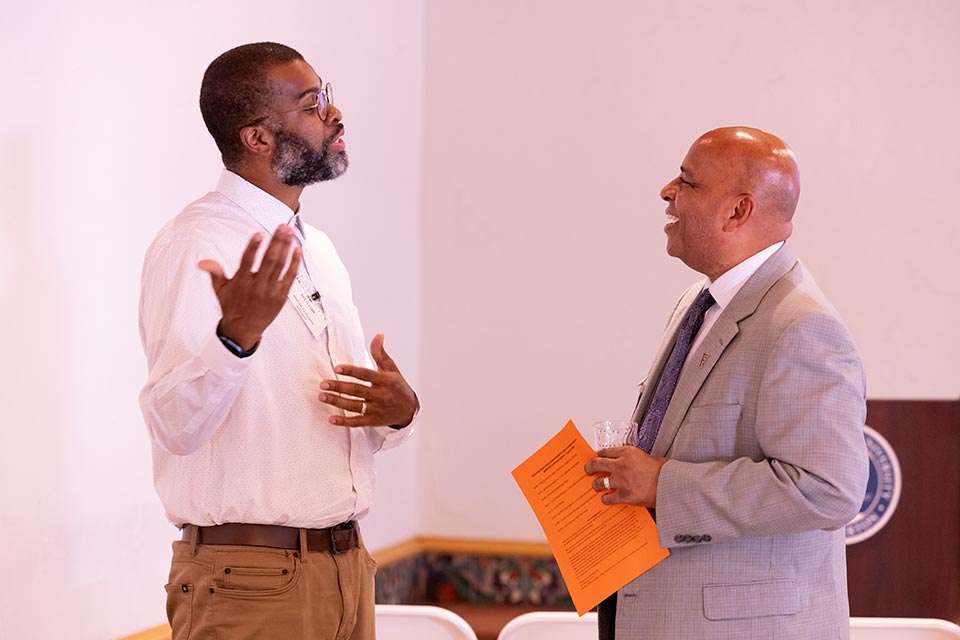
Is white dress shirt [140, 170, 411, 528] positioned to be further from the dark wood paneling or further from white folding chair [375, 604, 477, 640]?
the dark wood paneling

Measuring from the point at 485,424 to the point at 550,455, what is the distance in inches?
114

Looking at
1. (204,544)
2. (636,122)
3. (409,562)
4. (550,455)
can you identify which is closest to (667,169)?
(636,122)

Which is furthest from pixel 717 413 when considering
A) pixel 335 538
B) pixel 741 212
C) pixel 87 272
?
pixel 87 272

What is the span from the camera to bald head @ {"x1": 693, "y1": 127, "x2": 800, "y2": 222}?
8.90 ft

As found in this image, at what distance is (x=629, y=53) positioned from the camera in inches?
215

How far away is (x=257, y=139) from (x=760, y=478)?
1.43 metres

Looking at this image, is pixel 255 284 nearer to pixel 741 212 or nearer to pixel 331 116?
pixel 331 116

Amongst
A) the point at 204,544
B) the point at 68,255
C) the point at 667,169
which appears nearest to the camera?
the point at 204,544

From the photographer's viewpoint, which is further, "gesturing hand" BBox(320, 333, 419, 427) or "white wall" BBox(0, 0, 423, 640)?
"white wall" BBox(0, 0, 423, 640)

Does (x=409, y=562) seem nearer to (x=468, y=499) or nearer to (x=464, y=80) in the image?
(x=468, y=499)

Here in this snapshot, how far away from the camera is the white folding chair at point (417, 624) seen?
3262 millimetres

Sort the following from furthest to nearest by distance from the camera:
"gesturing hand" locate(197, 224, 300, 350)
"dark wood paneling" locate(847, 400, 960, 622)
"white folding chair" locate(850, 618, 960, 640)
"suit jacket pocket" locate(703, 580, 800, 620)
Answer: "dark wood paneling" locate(847, 400, 960, 622) → "white folding chair" locate(850, 618, 960, 640) → "suit jacket pocket" locate(703, 580, 800, 620) → "gesturing hand" locate(197, 224, 300, 350)

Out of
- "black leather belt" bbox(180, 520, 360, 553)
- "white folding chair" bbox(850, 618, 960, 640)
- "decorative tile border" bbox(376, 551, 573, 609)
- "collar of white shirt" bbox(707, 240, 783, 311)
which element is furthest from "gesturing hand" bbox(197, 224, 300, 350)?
"decorative tile border" bbox(376, 551, 573, 609)

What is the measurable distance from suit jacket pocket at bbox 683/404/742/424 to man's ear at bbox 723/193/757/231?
1.46 ft
